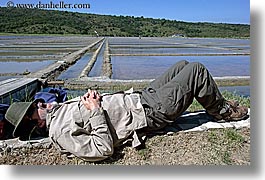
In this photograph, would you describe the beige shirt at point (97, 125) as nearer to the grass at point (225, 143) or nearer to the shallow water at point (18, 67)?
the grass at point (225, 143)

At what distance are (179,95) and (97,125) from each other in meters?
0.49

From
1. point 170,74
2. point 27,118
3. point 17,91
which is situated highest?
point 170,74

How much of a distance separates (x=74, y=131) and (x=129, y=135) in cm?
32

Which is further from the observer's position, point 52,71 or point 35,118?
point 52,71

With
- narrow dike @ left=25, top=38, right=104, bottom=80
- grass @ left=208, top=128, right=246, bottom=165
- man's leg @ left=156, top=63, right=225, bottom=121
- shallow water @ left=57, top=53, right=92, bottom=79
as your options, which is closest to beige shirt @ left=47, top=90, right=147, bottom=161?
man's leg @ left=156, top=63, right=225, bottom=121

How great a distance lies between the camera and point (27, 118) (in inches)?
77.4

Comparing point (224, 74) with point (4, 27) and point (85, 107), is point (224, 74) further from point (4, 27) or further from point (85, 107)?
point (85, 107)

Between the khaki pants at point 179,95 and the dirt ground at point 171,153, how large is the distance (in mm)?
139

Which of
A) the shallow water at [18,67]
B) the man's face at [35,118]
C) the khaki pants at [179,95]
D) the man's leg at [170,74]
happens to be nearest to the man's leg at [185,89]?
the khaki pants at [179,95]

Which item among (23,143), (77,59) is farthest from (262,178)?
(77,59)

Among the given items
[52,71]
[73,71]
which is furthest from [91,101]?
[73,71]

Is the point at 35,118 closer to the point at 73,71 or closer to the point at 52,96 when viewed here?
the point at 52,96

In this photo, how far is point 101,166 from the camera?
6.12 ft

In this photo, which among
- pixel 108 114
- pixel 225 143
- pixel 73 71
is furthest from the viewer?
pixel 73 71
